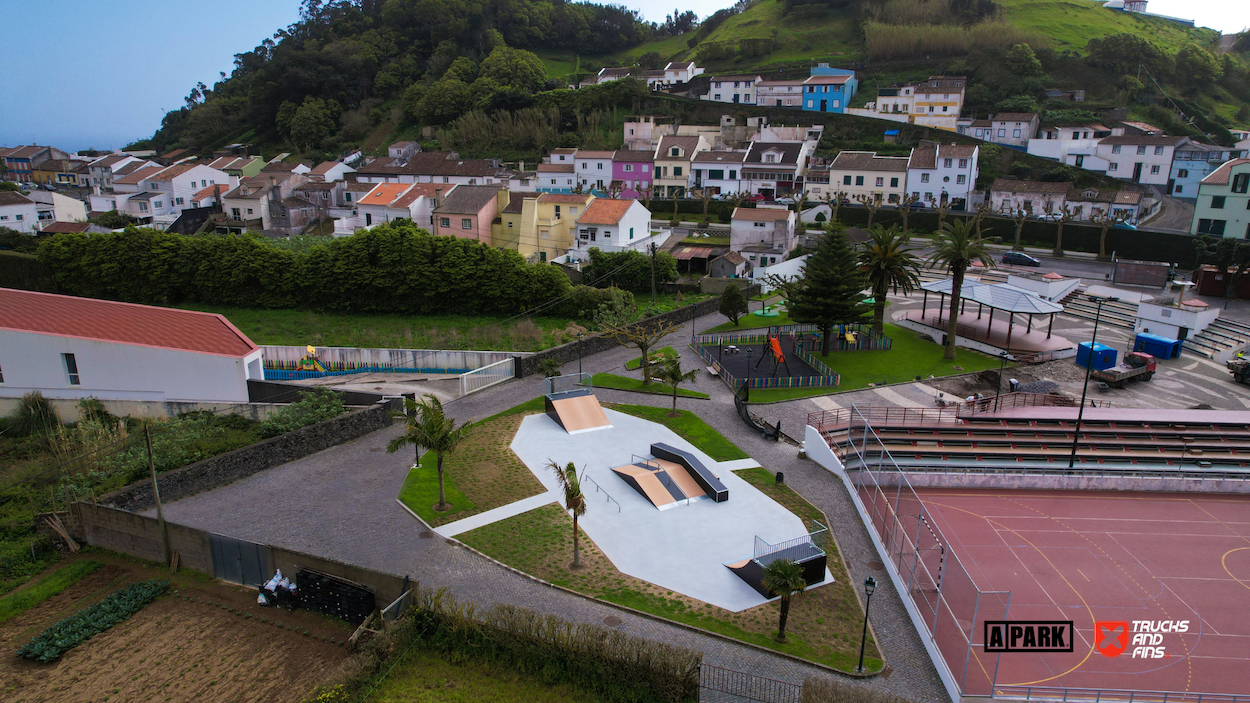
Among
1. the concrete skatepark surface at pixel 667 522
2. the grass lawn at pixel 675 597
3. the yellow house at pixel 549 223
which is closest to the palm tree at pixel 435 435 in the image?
the grass lawn at pixel 675 597

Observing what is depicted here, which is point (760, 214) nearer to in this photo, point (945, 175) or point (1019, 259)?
point (1019, 259)

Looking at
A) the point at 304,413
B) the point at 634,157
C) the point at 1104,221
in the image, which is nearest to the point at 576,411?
the point at 304,413

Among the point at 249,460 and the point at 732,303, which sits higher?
the point at 732,303

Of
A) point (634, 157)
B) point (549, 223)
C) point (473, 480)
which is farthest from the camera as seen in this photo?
point (634, 157)

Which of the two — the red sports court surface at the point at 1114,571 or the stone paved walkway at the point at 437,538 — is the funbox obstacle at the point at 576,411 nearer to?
the stone paved walkway at the point at 437,538

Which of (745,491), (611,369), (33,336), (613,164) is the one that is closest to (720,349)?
(611,369)

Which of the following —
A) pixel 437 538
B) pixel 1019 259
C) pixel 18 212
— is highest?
pixel 18 212

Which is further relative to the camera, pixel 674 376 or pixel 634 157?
pixel 634 157
